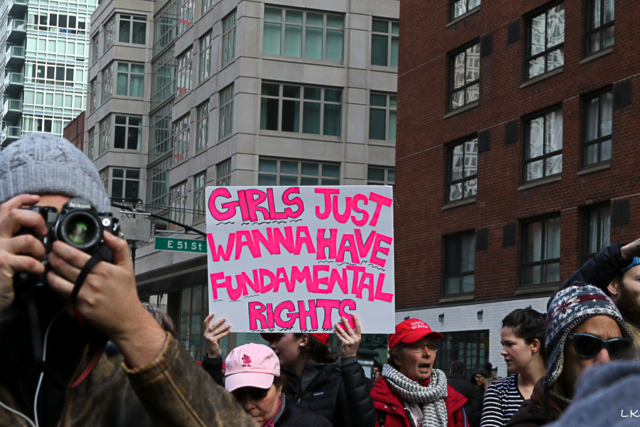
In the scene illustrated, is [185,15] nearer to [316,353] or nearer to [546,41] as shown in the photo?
[546,41]

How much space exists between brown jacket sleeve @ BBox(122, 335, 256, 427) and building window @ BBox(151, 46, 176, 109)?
1745 inches

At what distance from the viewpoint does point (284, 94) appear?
37.2 meters

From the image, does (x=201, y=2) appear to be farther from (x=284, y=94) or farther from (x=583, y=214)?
(x=583, y=214)

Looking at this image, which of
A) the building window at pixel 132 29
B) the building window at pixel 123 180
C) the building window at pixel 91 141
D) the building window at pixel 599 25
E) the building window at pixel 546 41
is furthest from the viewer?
the building window at pixel 91 141

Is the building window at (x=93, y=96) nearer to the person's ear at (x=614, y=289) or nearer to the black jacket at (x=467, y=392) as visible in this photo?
the black jacket at (x=467, y=392)

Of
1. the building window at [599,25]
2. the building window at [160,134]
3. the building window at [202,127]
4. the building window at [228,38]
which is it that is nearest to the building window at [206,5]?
the building window at [228,38]

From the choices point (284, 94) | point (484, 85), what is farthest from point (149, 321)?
point (284, 94)

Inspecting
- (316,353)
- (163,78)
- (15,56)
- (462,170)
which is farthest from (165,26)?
(15,56)

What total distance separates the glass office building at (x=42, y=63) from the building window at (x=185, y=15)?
52.0m

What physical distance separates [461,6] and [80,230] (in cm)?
2771

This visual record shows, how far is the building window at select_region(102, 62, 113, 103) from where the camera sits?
1967 inches

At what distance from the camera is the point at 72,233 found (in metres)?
1.52

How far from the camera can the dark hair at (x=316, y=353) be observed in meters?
5.99

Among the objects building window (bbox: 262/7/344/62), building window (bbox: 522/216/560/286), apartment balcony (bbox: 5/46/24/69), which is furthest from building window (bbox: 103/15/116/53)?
apartment balcony (bbox: 5/46/24/69)
